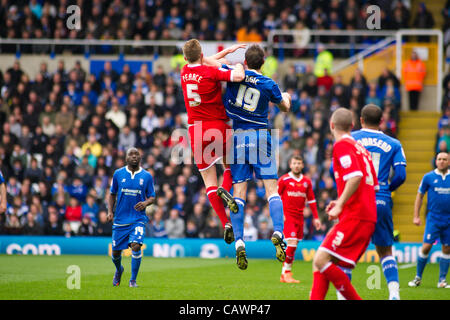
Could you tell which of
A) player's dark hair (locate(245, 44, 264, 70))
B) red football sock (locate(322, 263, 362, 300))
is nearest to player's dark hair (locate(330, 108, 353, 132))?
red football sock (locate(322, 263, 362, 300))

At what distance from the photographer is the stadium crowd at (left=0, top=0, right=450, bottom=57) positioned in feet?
82.5

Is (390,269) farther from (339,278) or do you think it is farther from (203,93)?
(203,93)

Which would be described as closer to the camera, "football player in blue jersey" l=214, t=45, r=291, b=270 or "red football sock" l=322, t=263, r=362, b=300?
"red football sock" l=322, t=263, r=362, b=300

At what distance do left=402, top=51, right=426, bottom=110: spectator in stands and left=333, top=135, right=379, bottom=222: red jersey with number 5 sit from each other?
50.8 ft

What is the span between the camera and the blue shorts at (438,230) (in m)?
13.1

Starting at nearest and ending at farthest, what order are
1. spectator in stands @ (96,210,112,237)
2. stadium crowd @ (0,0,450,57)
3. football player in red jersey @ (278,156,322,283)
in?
football player in red jersey @ (278,156,322,283)
spectator in stands @ (96,210,112,237)
stadium crowd @ (0,0,450,57)

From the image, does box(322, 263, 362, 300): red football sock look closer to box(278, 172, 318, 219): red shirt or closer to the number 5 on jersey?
the number 5 on jersey

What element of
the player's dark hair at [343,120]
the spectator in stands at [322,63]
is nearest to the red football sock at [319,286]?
the player's dark hair at [343,120]

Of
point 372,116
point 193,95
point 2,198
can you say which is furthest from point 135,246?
point 372,116

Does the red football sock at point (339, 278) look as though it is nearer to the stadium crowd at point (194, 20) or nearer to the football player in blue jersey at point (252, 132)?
the football player in blue jersey at point (252, 132)

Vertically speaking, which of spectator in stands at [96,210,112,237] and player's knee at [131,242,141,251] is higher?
player's knee at [131,242,141,251]

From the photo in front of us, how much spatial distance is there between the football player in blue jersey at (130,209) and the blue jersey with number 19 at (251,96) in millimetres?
3413

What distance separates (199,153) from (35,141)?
516 inches

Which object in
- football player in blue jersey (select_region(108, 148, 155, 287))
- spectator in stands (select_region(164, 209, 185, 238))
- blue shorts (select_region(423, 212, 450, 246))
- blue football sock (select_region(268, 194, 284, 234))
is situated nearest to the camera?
A: blue football sock (select_region(268, 194, 284, 234))
